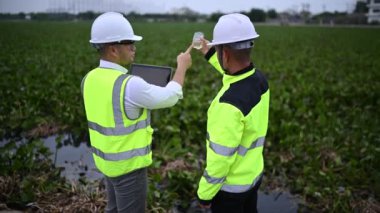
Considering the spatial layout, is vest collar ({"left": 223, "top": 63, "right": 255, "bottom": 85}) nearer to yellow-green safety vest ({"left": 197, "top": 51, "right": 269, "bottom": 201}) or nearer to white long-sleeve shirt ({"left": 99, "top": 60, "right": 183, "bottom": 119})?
yellow-green safety vest ({"left": 197, "top": 51, "right": 269, "bottom": 201})

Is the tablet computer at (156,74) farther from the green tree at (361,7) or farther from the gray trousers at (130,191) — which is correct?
the green tree at (361,7)

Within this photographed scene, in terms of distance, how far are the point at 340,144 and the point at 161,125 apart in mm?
2626

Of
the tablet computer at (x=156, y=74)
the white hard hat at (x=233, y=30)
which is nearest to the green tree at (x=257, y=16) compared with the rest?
the tablet computer at (x=156, y=74)

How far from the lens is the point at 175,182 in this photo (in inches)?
147

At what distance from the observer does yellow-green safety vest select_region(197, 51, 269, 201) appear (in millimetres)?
1779

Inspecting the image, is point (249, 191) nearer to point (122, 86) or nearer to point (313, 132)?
point (122, 86)

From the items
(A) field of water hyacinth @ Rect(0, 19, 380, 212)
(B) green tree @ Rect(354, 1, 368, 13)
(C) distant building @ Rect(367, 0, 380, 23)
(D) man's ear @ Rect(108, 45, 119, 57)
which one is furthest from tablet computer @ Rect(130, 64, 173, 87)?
(B) green tree @ Rect(354, 1, 368, 13)

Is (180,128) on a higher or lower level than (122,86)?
lower

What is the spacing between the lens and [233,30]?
1856 millimetres

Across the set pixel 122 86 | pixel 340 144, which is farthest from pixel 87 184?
pixel 340 144

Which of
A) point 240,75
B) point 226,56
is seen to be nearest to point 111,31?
point 226,56

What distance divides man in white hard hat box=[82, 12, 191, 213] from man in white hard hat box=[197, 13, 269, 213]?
291 millimetres

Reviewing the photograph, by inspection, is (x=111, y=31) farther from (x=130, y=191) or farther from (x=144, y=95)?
(x=130, y=191)

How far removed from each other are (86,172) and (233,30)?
3.15m
